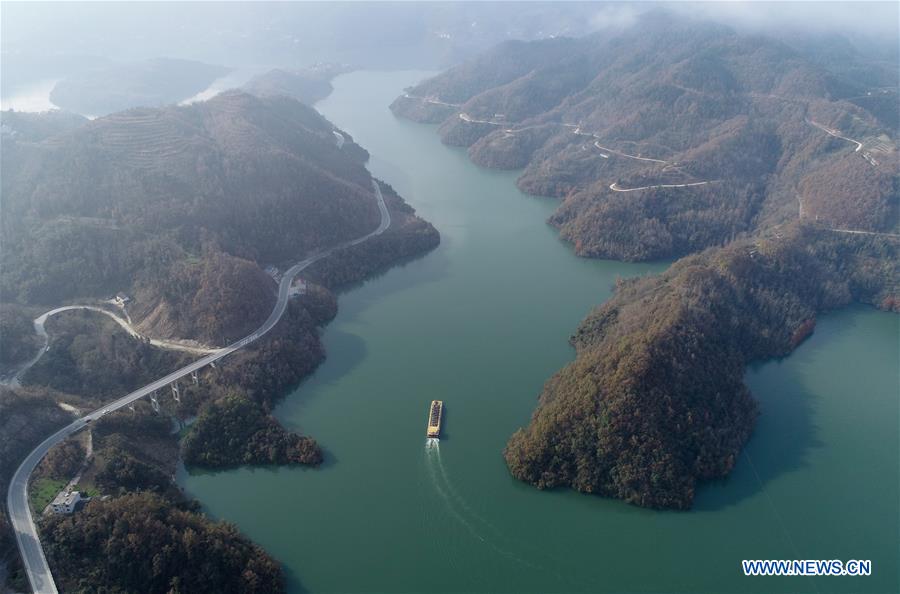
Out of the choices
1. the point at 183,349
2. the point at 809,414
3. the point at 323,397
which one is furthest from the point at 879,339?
the point at 183,349

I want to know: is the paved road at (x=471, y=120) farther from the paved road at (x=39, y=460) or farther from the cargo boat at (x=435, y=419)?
the cargo boat at (x=435, y=419)

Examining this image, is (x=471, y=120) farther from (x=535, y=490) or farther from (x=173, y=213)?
(x=535, y=490)

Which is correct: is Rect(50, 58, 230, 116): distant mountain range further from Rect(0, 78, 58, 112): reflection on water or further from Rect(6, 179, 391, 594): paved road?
Rect(6, 179, 391, 594): paved road

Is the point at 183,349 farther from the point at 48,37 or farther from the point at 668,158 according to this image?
the point at 48,37

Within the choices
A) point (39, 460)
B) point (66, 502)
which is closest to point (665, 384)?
point (66, 502)

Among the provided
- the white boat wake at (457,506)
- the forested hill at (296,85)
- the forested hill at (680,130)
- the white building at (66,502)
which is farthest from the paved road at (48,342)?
the forested hill at (296,85)

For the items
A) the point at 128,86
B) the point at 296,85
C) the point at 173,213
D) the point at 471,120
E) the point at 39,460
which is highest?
the point at 173,213
